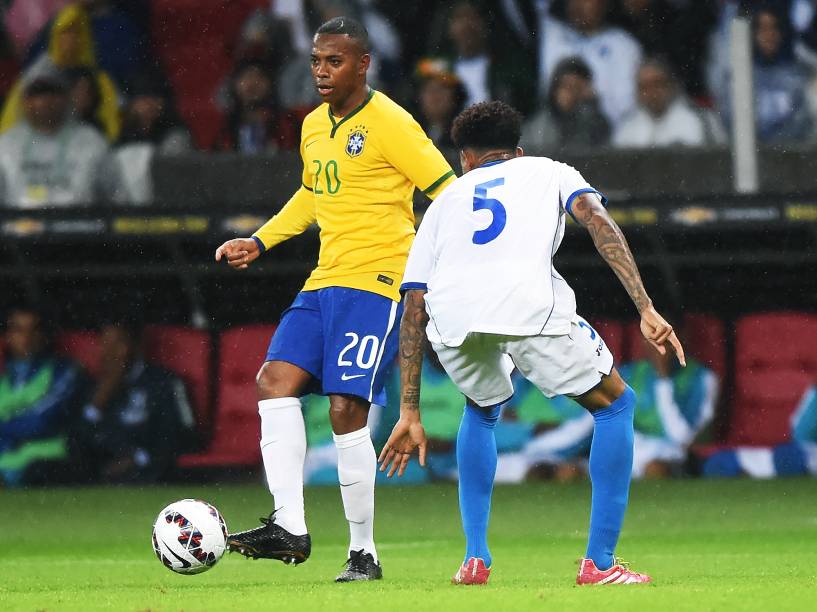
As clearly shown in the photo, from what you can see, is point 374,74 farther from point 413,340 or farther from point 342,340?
point 413,340

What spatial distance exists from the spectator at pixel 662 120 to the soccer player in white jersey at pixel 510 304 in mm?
6310

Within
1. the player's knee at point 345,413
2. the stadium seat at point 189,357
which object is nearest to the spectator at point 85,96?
the stadium seat at point 189,357

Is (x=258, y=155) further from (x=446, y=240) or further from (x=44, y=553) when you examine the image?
(x=446, y=240)

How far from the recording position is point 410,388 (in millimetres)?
6301

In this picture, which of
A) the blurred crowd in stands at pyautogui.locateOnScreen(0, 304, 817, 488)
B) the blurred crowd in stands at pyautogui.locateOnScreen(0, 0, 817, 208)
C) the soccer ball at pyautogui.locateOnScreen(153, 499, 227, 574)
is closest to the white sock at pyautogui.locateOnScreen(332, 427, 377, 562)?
the soccer ball at pyautogui.locateOnScreen(153, 499, 227, 574)

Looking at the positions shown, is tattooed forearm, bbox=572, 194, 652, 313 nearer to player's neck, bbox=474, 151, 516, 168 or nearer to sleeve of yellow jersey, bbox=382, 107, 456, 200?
player's neck, bbox=474, 151, 516, 168

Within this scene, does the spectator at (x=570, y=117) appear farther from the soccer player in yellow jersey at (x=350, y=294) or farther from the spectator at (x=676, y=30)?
the soccer player in yellow jersey at (x=350, y=294)

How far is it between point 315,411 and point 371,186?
5.68 meters

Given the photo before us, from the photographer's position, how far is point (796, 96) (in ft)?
41.7

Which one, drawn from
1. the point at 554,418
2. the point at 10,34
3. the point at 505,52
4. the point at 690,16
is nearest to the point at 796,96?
the point at 690,16

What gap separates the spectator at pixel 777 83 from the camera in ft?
41.1

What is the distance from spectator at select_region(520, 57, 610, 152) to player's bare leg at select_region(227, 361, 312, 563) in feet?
19.3

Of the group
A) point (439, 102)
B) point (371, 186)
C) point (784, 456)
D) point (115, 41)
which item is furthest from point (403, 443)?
point (115, 41)

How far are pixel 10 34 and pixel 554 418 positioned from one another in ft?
18.1
